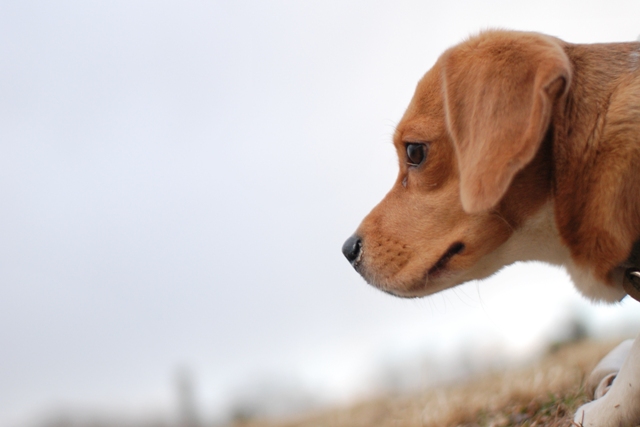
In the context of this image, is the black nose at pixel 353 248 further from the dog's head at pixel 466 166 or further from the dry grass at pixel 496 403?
the dry grass at pixel 496 403

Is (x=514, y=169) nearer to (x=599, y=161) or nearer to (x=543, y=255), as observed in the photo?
(x=599, y=161)

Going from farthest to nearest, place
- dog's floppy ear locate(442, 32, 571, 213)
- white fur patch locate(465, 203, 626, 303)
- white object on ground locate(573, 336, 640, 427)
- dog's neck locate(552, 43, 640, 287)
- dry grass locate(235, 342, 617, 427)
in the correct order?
dry grass locate(235, 342, 617, 427)
white fur patch locate(465, 203, 626, 303)
white object on ground locate(573, 336, 640, 427)
dog's neck locate(552, 43, 640, 287)
dog's floppy ear locate(442, 32, 571, 213)

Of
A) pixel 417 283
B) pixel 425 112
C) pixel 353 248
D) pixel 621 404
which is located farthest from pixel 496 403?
pixel 425 112

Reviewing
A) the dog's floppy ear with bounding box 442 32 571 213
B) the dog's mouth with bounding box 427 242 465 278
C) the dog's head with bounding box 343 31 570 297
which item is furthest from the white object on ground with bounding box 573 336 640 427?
the dog's floppy ear with bounding box 442 32 571 213

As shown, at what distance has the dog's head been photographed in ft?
7.11

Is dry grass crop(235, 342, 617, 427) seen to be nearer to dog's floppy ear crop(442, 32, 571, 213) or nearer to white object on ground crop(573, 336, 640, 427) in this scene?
white object on ground crop(573, 336, 640, 427)

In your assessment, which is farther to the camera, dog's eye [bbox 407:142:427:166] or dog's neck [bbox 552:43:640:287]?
dog's eye [bbox 407:142:427:166]

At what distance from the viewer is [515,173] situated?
2.12 meters

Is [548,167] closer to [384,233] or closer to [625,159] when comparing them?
[625,159]

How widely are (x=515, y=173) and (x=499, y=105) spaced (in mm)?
273

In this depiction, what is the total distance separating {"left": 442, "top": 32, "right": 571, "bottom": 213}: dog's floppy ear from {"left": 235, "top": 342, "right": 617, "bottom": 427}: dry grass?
1.22 metres

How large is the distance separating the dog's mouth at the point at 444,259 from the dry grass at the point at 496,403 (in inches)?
33.5

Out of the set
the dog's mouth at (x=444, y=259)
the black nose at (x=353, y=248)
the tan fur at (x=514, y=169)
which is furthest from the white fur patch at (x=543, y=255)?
the black nose at (x=353, y=248)

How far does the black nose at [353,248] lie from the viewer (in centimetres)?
281
